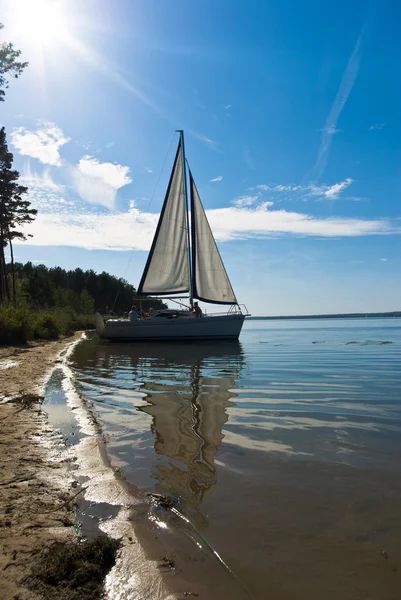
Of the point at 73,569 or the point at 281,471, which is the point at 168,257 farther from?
the point at 73,569

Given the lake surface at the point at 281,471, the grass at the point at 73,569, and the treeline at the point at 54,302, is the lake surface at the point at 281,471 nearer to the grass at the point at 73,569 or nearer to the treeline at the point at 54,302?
the grass at the point at 73,569

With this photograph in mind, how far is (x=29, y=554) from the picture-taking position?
2.19m

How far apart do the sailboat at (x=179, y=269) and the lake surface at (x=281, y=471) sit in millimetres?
16584

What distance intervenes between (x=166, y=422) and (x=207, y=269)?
20.5 m

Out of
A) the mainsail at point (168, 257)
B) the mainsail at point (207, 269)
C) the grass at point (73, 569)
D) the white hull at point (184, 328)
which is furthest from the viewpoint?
the mainsail at point (168, 257)

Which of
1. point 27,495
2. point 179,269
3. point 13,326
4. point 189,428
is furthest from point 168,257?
point 27,495

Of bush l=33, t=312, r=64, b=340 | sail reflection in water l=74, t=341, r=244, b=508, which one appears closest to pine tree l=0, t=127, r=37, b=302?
bush l=33, t=312, r=64, b=340

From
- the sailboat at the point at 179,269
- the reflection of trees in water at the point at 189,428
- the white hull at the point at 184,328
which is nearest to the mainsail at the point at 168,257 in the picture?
the sailboat at the point at 179,269

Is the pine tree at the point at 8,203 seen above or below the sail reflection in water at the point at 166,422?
above

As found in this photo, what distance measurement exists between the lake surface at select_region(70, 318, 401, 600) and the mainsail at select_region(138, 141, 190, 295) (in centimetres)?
1757

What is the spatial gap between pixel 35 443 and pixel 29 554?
2.44 metres

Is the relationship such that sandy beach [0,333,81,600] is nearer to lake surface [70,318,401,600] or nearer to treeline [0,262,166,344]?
lake surface [70,318,401,600]

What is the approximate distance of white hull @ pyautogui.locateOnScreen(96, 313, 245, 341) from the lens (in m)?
24.0

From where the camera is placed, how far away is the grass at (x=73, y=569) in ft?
6.17
